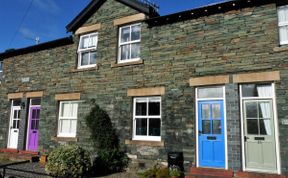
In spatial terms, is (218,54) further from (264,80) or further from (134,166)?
(134,166)

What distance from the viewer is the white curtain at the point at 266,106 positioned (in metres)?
7.95

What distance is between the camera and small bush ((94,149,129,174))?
32.7 ft

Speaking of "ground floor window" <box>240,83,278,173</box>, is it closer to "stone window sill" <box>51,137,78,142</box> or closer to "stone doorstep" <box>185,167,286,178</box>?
"stone doorstep" <box>185,167,286,178</box>

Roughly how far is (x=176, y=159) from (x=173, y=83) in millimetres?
2726

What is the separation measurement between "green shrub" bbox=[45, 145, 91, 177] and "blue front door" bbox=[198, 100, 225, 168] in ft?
13.5

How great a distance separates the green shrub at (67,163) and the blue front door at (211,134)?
4.10 metres

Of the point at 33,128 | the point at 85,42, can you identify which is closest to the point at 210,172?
the point at 85,42

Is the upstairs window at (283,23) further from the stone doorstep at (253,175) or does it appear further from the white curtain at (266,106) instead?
the stone doorstep at (253,175)

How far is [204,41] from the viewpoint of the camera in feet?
30.7

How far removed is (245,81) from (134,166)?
5.10 m

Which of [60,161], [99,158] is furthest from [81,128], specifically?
[60,161]

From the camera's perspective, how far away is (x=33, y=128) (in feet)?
44.4

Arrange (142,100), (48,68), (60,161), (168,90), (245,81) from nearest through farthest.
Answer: (245,81)
(60,161)
(168,90)
(142,100)
(48,68)

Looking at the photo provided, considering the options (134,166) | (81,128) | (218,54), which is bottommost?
(134,166)
